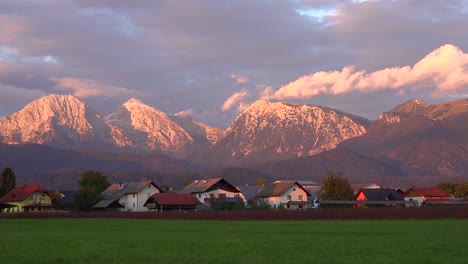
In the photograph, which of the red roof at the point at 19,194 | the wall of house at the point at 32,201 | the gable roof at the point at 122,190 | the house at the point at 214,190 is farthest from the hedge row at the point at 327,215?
the wall of house at the point at 32,201

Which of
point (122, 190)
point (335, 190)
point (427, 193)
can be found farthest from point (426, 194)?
point (122, 190)

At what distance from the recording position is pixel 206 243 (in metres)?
38.4

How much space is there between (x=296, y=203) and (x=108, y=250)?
122700 mm

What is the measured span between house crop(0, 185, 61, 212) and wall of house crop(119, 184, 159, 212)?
17.5m

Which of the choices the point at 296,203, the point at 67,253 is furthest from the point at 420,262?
the point at 296,203

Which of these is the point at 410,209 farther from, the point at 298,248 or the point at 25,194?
the point at 25,194

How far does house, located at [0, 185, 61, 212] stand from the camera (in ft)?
536

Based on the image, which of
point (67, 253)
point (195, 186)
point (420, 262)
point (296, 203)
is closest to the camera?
point (420, 262)

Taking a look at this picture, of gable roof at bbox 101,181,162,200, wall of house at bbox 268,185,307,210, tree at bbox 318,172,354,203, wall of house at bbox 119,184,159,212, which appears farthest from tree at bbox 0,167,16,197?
tree at bbox 318,172,354,203

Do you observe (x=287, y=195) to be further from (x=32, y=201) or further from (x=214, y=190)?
(x=32, y=201)

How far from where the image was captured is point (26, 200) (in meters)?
165

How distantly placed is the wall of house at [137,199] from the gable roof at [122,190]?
90 cm

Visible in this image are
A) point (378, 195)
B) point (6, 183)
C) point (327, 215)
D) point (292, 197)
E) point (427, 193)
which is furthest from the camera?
point (427, 193)

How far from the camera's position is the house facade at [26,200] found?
163500 mm
